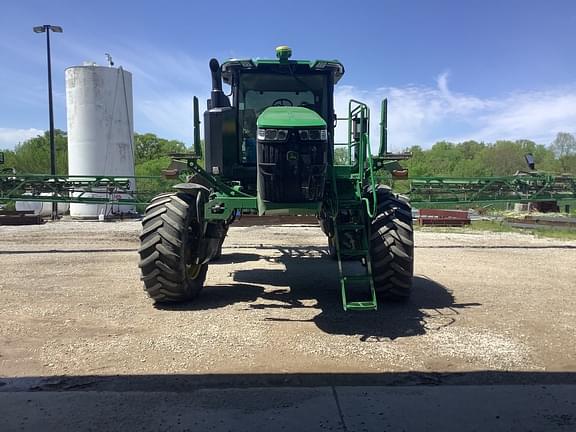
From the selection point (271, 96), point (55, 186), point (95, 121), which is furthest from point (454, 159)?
point (271, 96)

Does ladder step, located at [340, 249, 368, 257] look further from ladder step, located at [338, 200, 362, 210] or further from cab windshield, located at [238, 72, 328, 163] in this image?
cab windshield, located at [238, 72, 328, 163]

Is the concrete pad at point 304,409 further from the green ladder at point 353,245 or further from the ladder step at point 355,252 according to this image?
the ladder step at point 355,252

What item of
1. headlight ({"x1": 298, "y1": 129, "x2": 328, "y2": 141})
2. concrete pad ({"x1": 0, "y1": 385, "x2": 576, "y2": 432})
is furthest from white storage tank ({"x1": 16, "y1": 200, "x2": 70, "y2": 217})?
concrete pad ({"x1": 0, "y1": 385, "x2": 576, "y2": 432})

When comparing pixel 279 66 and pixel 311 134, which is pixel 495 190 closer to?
pixel 279 66

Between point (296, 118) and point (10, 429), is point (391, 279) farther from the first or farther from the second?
point (10, 429)

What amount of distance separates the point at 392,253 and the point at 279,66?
3004mm

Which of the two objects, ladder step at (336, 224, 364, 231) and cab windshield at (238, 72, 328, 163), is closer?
ladder step at (336, 224, 364, 231)

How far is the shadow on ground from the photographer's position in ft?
18.3

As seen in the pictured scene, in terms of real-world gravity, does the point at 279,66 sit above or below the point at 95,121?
below

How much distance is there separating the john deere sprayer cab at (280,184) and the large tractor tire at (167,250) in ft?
0.04

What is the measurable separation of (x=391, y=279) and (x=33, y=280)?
6093 mm

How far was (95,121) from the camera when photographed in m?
29.0

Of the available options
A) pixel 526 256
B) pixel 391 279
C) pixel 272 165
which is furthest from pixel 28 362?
pixel 526 256

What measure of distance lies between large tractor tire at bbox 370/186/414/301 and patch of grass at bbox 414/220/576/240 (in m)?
12.6
